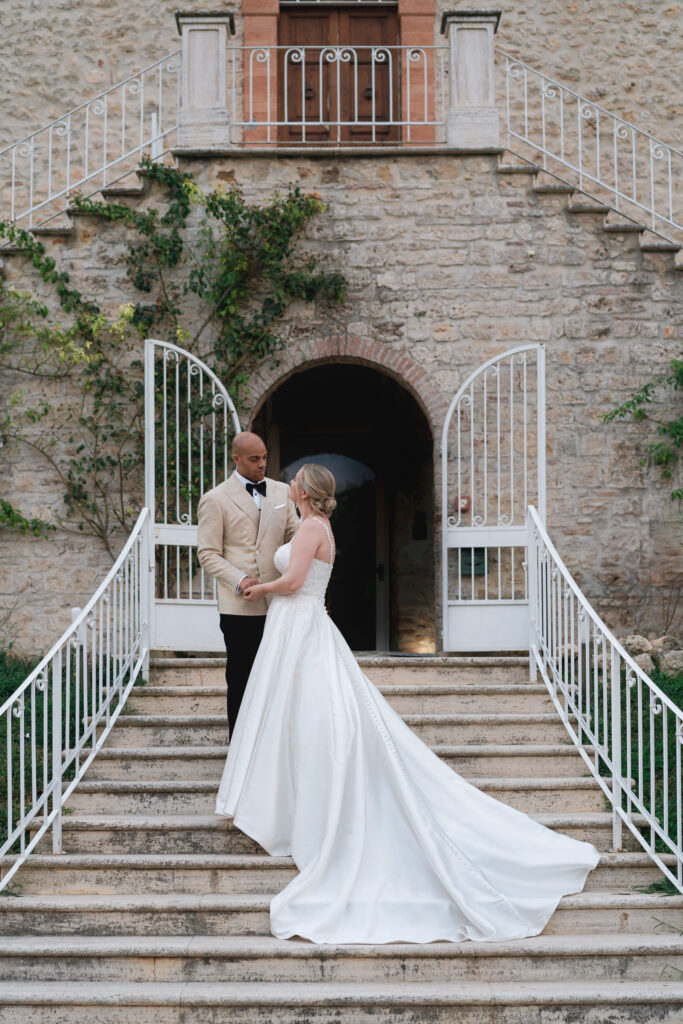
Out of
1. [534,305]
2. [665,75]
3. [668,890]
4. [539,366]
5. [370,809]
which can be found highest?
[665,75]

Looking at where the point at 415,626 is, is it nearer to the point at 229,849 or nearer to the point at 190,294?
the point at 190,294

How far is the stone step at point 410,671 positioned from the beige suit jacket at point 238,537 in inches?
53.3

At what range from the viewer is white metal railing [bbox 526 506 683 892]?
4.74 meters

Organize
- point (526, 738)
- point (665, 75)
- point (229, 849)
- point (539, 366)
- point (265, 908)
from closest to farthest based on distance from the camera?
1. point (265, 908)
2. point (229, 849)
3. point (526, 738)
4. point (539, 366)
5. point (665, 75)

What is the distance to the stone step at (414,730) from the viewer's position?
5.85m

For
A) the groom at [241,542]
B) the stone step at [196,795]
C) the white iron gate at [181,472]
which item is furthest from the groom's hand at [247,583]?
the white iron gate at [181,472]

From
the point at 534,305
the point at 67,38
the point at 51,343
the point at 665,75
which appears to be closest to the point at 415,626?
the point at 534,305

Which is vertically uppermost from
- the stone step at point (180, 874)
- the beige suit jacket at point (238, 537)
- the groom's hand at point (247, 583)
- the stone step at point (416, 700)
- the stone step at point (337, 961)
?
the beige suit jacket at point (238, 537)

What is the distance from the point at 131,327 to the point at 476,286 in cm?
263

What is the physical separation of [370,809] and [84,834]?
1.39 meters

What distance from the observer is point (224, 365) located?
8.28 metres

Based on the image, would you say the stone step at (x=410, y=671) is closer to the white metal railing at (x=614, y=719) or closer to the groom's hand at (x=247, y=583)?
the white metal railing at (x=614, y=719)

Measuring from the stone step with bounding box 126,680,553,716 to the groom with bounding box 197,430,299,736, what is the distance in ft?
2.75

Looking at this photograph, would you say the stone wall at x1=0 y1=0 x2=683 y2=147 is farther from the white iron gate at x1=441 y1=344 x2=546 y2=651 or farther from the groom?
the groom
